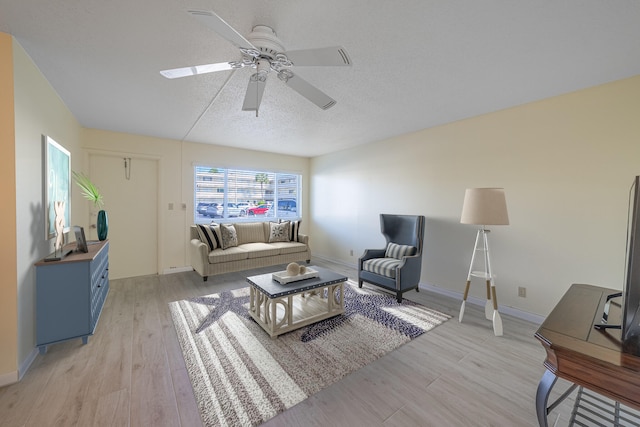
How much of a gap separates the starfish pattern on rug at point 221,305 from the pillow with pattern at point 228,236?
1.11 metres

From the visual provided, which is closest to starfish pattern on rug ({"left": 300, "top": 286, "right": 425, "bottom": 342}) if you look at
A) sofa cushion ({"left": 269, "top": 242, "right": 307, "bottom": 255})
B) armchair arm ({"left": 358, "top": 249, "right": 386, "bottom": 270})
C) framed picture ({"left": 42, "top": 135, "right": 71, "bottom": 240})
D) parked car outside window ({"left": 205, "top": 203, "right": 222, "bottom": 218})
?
armchair arm ({"left": 358, "top": 249, "right": 386, "bottom": 270})

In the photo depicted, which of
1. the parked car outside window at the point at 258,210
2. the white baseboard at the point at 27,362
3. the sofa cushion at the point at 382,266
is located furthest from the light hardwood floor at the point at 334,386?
the parked car outside window at the point at 258,210

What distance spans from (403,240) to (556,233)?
67.2 inches

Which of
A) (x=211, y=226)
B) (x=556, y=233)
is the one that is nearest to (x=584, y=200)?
(x=556, y=233)

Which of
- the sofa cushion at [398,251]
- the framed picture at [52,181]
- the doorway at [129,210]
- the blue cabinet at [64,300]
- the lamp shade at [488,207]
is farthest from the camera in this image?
the doorway at [129,210]

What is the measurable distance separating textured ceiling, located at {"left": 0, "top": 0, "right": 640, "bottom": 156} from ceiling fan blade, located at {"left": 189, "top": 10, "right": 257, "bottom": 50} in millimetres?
242

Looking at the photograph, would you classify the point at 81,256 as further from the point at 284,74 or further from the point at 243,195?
the point at 243,195

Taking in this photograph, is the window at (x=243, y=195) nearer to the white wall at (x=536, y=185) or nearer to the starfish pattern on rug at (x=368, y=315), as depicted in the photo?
the white wall at (x=536, y=185)

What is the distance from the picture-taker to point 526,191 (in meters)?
2.81

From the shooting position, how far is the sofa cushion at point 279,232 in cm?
505

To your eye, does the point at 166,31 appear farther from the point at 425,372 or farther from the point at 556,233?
the point at 556,233

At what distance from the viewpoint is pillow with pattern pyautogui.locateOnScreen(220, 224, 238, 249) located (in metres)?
4.39

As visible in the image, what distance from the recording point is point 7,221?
1694 millimetres

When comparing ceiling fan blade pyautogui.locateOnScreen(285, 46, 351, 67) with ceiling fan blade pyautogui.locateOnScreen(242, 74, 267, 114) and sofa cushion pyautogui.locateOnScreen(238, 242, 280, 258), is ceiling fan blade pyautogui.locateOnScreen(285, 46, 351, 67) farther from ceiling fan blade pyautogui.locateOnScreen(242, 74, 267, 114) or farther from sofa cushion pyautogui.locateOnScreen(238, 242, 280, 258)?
sofa cushion pyautogui.locateOnScreen(238, 242, 280, 258)
